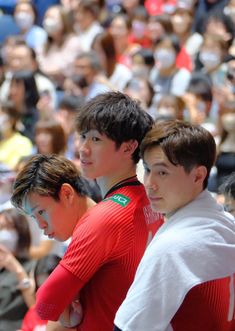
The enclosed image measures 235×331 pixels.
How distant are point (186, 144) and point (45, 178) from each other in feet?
1.63

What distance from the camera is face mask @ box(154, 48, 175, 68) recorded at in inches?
306

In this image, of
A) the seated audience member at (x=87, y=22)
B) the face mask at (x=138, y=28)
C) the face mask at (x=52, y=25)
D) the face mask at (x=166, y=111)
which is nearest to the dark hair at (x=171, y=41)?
the face mask at (x=138, y=28)

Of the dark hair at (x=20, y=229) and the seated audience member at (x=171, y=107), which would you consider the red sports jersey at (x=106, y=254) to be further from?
the seated audience member at (x=171, y=107)

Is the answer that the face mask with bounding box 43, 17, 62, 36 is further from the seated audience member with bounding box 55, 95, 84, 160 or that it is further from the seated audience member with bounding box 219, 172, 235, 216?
the seated audience member with bounding box 219, 172, 235, 216

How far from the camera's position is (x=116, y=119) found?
2402 mm

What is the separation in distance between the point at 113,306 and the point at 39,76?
5.72 meters

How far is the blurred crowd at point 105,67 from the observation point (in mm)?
5828

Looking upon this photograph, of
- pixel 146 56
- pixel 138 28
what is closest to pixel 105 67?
pixel 146 56

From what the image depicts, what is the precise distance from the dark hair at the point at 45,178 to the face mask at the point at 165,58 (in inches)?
212

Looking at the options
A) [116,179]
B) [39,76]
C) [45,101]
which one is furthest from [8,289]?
[39,76]

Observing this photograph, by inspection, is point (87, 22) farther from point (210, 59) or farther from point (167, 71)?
point (210, 59)

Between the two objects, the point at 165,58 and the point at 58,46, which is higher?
the point at 165,58

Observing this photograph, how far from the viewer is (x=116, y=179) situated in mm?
2422

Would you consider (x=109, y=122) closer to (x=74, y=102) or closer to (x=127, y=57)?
(x=74, y=102)
